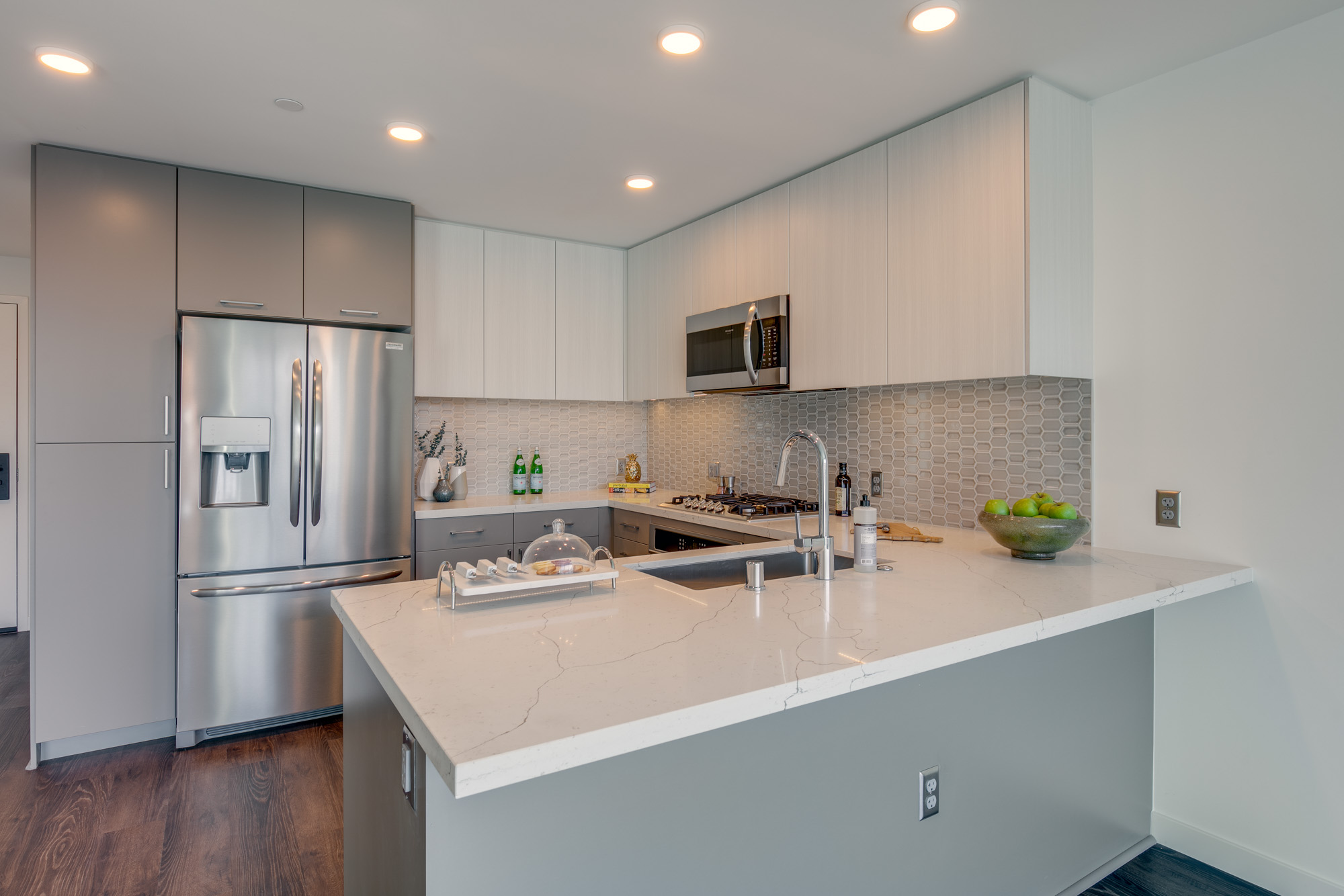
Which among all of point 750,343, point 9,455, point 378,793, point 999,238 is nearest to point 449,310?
point 750,343

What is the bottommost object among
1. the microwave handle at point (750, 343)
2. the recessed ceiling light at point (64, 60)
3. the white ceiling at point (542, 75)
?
the microwave handle at point (750, 343)

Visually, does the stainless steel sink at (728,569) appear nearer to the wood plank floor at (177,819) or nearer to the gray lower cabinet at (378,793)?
the gray lower cabinet at (378,793)

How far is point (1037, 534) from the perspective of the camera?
195 cm

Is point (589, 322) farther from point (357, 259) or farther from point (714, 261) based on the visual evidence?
point (357, 259)

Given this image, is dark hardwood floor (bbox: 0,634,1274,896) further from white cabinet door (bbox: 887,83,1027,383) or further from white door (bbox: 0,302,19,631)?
white door (bbox: 0,302,19,631)

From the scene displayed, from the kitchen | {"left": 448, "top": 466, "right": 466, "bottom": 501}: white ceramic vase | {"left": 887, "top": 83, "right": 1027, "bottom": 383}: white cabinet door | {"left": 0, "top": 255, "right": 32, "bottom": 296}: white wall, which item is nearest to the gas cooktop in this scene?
the kitchen

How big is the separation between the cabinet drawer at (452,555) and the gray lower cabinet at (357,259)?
110cm

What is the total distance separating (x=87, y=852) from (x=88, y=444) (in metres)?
1.45

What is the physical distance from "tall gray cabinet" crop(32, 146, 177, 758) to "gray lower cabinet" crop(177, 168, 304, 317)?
0.19ft

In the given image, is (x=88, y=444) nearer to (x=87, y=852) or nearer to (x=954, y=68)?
(x=87, y=852)

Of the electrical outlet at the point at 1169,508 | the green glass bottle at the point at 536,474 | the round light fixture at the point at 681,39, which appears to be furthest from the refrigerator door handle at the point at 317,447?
the electrical outlet at the point at 1169,508

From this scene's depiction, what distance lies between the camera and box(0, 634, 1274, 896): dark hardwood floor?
2014mm

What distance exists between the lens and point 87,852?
2164 millimetres

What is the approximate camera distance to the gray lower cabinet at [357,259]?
3123mm
